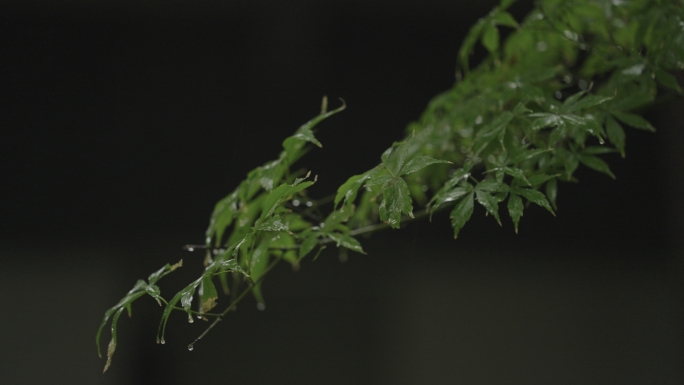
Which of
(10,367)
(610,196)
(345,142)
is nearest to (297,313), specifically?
(345,142)

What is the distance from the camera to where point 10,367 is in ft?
4.67

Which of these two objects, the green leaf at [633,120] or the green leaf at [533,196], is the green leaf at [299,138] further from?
the green leaf at [633,120]

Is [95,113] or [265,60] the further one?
[265,60]

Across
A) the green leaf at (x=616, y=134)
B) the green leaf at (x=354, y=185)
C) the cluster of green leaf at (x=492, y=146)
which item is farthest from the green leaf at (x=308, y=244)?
the green leaf at (x=616, y=134)

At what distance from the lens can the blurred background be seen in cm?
203

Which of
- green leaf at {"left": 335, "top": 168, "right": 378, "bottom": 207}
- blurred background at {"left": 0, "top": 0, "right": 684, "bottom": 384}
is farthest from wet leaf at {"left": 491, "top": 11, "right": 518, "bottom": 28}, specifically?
blurred background at {"left": 0, "top": 0, "right": 684, "bottom": 384}

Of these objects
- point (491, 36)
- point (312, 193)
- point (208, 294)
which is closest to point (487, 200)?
point (208, 294)

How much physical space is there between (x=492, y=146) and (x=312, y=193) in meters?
1.39

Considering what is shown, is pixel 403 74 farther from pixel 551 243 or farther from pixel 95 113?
pixel 95 113

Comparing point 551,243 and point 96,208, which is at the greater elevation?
point 96,208

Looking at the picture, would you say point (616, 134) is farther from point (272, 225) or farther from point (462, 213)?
point (272, 225)

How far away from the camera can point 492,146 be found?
Answer: 898mm

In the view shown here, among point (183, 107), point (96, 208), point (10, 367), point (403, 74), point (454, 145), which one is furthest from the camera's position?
point (403, 74)

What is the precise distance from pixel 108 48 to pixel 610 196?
2027 mm
